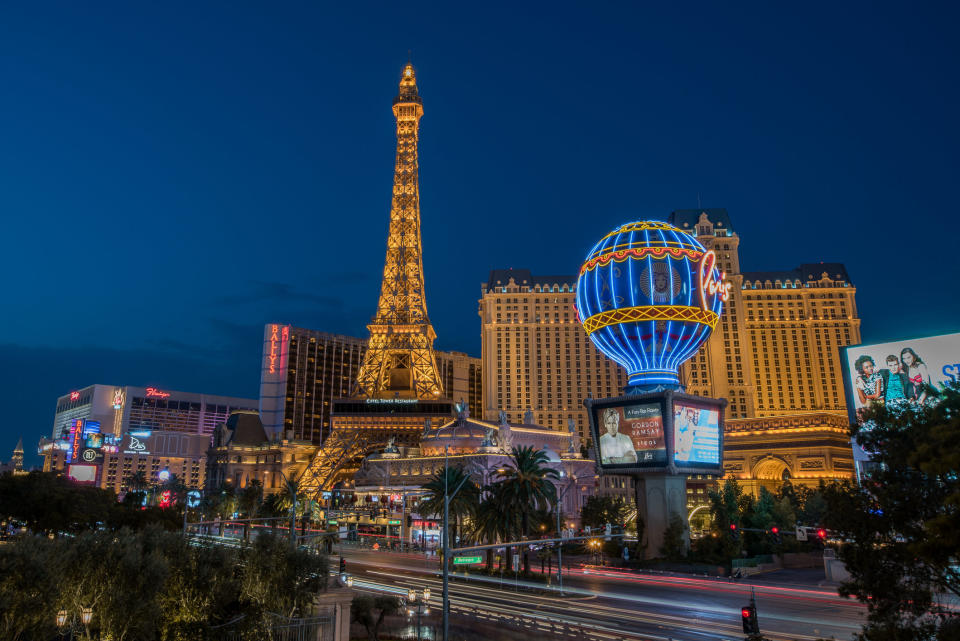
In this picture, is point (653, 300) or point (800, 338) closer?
point (653, 300)

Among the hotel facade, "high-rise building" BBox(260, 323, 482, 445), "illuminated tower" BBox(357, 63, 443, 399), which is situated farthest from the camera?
"high-rise building" BBox(260, 323, 482, 445)

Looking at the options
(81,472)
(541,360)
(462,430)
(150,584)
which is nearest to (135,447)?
(81,472)

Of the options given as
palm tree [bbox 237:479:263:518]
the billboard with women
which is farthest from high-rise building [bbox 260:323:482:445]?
the billboard with women

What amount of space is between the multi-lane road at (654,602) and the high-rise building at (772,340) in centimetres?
11179

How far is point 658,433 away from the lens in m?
64.4

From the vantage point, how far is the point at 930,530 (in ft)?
52.4

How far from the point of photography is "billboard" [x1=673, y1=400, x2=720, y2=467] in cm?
6431

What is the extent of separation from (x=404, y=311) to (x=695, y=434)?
66.9 meters

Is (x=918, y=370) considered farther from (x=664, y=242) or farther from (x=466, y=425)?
(x=466, y=425)

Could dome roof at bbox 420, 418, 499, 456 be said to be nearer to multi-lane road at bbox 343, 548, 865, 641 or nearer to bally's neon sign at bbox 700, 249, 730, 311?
bally's neon sign at bbox 700, 249, 730, 311

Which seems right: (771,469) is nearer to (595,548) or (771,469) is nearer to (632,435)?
(595,548)

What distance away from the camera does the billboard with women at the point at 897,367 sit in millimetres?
60656

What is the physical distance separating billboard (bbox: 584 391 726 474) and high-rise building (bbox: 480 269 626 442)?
9447 cm

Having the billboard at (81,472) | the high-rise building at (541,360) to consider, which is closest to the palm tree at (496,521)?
the billboard at (81,472)
